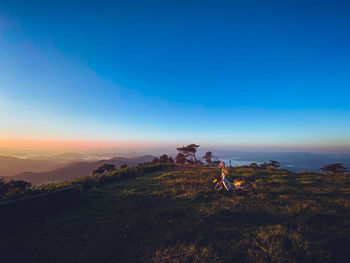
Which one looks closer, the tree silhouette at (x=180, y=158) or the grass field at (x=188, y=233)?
the grass field at (x=188, y=233)

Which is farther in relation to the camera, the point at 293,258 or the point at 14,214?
the point at 14,214

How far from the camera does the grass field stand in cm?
294

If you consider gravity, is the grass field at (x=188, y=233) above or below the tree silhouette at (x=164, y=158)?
above

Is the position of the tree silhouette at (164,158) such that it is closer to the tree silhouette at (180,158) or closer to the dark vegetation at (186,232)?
the tree silhouette at (180,158)

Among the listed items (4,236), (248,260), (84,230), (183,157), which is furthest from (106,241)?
(183,157)

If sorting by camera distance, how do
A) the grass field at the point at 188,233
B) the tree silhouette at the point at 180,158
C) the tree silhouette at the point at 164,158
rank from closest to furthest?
the grass field at the point at 188,233
the tree silhouette at the point at 164,158
the tree silhouette at the point at 180,158

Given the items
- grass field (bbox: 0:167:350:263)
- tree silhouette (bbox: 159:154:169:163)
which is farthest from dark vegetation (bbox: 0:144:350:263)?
tree silhouette (bbox: 159:154:169:163)

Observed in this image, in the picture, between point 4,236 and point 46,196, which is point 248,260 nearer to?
point 4,236

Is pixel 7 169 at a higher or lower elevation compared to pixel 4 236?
lower

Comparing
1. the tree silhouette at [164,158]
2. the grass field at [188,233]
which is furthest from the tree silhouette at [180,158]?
the grass field at [188,233]

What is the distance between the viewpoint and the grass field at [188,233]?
9.64 ft

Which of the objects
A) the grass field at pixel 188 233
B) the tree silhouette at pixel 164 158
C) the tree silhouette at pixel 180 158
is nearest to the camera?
the grass field at pixel 188 233

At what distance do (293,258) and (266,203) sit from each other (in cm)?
352

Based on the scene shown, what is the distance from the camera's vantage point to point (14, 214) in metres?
4.35
